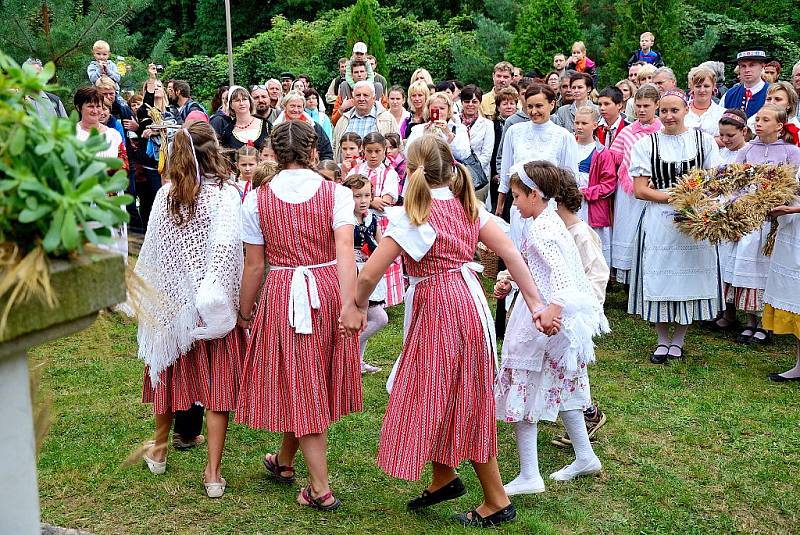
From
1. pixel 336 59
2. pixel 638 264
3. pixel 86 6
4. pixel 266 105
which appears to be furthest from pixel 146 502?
pixel 336 59

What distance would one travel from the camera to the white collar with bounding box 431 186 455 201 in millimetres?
4105

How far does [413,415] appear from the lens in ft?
13.4

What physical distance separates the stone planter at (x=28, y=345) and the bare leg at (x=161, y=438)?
2.78 metres

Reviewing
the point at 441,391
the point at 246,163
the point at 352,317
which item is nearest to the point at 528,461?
the point at 441,391

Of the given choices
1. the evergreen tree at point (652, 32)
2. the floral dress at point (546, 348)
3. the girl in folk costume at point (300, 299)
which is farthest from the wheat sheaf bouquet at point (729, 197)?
the evergreen tree at point (652, 32)

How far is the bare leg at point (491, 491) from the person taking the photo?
4219 mm

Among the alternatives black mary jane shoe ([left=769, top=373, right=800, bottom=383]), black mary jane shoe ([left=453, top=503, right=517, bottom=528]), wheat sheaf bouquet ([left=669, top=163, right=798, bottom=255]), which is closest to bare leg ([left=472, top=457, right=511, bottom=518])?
black mary jane shoe ([left=453, top=503, right=517, bottom=528])

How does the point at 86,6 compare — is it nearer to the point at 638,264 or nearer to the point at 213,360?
the point at 213,360

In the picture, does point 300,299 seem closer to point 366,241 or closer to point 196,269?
point 196,269

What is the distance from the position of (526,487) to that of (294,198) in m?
1.98

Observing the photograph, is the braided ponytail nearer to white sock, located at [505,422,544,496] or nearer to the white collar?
the white collar

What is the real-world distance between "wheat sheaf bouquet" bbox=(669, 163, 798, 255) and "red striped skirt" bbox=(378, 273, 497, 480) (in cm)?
302

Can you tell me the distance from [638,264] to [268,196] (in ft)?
12.9

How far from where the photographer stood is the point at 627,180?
7.77 m
